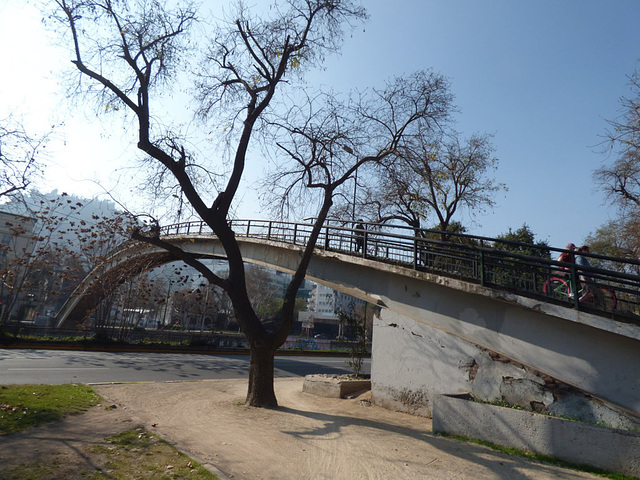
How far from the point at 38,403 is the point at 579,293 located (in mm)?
11538

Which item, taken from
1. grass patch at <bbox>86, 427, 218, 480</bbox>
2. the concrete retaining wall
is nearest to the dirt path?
grass patch at <bbox>86, 427, 218, 480</bbox>

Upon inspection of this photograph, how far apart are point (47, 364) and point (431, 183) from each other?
58.8 feet

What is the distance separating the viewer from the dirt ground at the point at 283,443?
534 centimetres

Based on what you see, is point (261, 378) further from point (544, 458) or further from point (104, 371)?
point (104, 371)

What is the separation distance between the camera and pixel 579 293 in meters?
7.78

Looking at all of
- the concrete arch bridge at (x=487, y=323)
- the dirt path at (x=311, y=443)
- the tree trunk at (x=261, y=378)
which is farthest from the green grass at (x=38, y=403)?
the concrete arch bridge at (x=487, y=323)

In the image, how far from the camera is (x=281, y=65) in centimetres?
1121

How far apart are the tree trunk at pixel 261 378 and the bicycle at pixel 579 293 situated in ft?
22.1

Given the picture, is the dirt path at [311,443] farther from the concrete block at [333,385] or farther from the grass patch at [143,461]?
the concrete block at [333,385]

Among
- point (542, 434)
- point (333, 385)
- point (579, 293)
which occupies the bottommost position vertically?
point (333, 385)

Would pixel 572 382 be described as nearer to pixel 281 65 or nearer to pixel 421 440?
pixel 421 440

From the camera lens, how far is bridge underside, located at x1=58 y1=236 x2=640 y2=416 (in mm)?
6539

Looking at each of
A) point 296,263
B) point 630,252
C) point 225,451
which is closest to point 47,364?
point 296,263

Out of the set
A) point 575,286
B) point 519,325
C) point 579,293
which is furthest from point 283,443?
point 579,293
